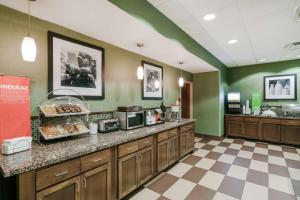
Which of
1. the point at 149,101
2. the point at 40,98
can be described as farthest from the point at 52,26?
the point at 149,101

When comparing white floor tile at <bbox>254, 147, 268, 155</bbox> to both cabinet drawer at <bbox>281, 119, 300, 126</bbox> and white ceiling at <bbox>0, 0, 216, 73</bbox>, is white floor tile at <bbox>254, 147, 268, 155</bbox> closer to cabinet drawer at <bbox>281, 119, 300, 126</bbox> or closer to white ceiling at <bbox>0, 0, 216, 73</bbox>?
cabinet drawer at <bbox>281, 119, 300, 126</bbox>

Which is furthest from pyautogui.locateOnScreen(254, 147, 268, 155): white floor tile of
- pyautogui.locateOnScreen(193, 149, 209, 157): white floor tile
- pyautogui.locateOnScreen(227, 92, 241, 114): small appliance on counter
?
pyautogui.locateOnScreen(227, 92, 241, 114): small appliance on counter

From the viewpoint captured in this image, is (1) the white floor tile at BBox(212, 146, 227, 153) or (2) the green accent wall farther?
(1) the white floor tile at BBox(212, 146, 227, 153)

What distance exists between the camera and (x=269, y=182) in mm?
2553

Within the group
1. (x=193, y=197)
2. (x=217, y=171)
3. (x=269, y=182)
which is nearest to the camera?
(x=193, y=197)

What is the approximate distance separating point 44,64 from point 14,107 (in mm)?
608

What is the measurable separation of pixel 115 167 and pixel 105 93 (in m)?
1.22

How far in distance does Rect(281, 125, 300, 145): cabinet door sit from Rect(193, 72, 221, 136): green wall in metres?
1.75

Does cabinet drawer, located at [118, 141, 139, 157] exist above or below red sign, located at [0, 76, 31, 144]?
below

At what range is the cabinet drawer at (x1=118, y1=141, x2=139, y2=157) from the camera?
6.46 feet

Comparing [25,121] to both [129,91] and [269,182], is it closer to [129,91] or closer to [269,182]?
[129,91]

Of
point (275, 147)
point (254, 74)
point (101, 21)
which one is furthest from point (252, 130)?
point (101, 21)

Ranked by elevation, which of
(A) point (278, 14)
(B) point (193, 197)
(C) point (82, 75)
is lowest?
(B) point (193, 197)

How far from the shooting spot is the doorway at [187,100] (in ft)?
18.8
